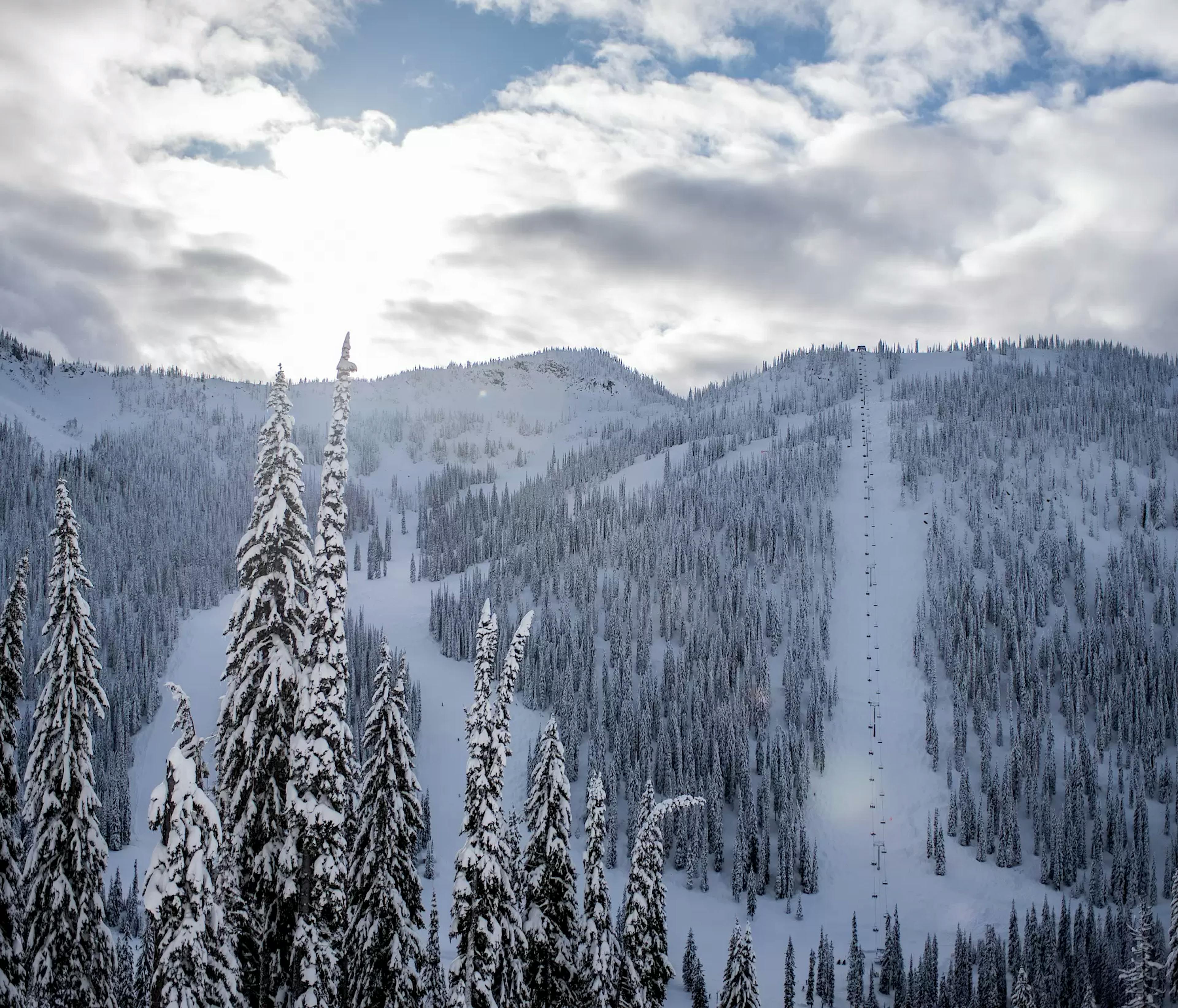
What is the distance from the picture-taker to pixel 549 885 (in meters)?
36.0

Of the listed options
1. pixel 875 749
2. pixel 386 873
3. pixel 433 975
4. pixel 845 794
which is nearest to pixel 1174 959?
pixel 433 975

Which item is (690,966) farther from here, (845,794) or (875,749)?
(875,749)

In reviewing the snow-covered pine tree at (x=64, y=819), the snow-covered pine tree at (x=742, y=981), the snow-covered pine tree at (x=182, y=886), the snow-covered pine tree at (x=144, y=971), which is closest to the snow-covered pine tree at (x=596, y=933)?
the snow-covered pine tree at (x=742, y=981)

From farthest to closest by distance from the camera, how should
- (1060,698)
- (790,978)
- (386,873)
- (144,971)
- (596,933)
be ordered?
1. (1060,698)
2. (790,978)
3. (144,971)
4. (596,933)
5. (386,873)

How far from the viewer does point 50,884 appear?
88.7ft

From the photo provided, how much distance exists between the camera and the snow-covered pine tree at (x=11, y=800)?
25953 mm

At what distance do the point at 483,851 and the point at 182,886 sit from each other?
10749 mm

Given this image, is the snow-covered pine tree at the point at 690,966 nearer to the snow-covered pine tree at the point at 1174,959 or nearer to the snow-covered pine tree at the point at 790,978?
the snow-covered pine tree at the point at 790,978

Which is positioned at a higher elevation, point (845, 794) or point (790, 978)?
point (845, 794)

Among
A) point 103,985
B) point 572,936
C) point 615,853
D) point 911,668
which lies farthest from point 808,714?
point 103,985

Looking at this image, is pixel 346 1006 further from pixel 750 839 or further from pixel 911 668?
pixel 911 668

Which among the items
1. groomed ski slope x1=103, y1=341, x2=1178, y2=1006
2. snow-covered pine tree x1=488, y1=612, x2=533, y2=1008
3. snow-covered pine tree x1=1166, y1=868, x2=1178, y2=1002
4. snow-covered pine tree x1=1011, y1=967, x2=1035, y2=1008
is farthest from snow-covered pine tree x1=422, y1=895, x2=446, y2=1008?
groomed ski slope x1=103, y1=341, x2=1178, y2=1006

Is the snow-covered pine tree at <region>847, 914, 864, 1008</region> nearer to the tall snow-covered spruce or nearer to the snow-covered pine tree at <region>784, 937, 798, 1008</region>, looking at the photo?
the snow-covered pine tree at <region>784, 937, 798, 1008</region>

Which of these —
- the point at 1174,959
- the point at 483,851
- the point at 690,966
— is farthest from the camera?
the point at 690,966
